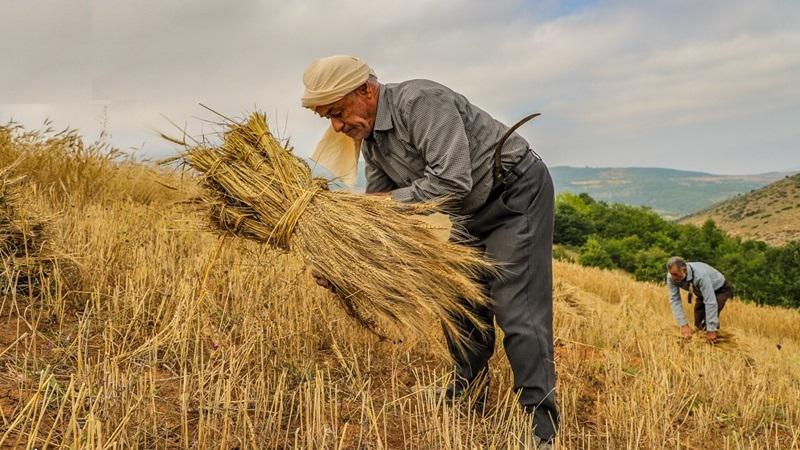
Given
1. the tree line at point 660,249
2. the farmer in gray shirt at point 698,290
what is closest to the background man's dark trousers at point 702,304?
the farmer in gray shirt at point 698,290

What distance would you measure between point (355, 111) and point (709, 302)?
7.45m

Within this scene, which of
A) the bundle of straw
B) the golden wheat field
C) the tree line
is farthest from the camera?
the tree line

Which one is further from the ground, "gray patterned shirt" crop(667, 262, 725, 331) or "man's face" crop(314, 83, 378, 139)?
"man's face" crop(314, 83, 378, 139)

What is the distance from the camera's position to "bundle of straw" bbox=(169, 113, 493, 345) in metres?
2.60

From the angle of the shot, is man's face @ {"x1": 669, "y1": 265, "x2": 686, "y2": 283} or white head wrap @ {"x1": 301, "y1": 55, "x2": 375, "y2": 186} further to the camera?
man's face @ {"x1": 669, "y1": 265, "x2": 686, "y2": 283}

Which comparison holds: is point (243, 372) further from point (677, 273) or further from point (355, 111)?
point (677, 273)

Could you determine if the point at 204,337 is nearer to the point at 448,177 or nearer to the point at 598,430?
the point at 448,177

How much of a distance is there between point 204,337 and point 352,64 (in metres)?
1.50

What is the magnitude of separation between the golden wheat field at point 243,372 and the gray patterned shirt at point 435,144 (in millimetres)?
659

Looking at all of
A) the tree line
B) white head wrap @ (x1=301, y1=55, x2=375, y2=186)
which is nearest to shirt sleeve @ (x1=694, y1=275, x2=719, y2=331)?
white head wrap @ (x1=301, y1=55, x2=375, y2=186)

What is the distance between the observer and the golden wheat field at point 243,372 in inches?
90.2

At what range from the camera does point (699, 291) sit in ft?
29.9

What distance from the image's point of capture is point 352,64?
107 inches

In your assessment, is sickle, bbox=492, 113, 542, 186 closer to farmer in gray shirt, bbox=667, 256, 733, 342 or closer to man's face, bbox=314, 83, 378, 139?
man's face, bbox=314, 83, 378, 139
